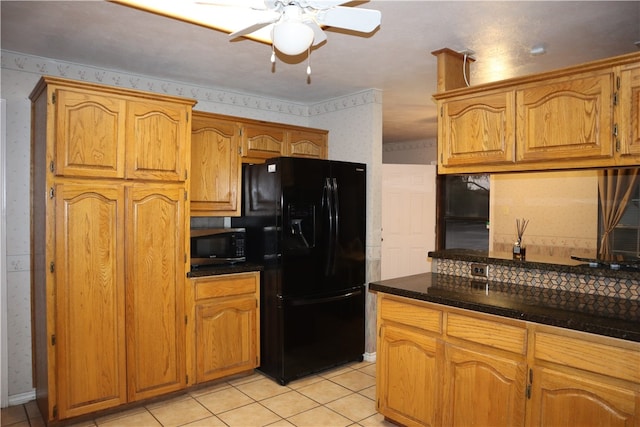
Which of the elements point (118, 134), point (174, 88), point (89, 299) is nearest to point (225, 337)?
point (89, 299)

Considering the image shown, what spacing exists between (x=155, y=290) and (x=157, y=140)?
1055 mm

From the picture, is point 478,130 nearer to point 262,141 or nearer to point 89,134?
point 262,141

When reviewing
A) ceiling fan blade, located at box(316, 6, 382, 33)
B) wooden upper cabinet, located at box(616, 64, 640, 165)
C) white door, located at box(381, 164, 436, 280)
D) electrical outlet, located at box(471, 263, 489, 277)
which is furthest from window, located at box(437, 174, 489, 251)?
ceiling fan blade, located at box(316, 6, 382, 33)

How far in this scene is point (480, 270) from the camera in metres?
2.75

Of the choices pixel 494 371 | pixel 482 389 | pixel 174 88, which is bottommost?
pixel 482 389

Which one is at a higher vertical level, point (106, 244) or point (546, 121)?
point (546, 121)

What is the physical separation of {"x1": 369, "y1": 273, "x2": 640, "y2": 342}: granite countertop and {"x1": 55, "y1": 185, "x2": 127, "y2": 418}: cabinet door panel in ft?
5.69

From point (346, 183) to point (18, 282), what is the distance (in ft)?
8.53

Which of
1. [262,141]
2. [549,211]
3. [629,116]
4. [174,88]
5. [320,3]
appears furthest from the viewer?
[549,211]

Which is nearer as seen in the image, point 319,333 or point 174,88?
point 319,333


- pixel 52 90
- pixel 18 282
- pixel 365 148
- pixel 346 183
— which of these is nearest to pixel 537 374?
pixel 346 183

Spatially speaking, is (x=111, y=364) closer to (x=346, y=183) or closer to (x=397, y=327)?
(x=397, y=327)

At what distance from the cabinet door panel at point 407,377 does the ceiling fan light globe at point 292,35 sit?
1.71 metres

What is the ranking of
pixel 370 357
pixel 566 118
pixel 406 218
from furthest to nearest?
1. pixel 406 218
2. pixel 370 357
3. pixel 566 118
